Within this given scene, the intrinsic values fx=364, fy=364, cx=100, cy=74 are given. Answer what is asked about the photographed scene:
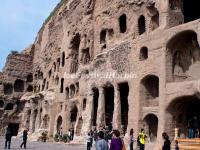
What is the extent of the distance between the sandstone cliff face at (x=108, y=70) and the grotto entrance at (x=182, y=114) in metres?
0.14

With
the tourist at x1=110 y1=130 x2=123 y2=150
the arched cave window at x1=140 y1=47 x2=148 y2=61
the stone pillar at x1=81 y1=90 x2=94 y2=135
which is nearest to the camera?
the tourist at x1=110 y1=130 x2=123 y2=150

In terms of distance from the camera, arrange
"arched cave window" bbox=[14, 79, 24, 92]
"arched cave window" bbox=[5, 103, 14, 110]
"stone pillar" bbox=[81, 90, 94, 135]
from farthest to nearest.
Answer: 1. "arched cave window" bbox=[14, 79, 24, 92]
2. "arched cave window" bbox=[5, 103, 14, 110]
3. "stone pillar" bbox=[81, 90, 94, 135]

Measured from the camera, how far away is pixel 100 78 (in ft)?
105

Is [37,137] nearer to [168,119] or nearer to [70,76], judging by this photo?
[70,76]

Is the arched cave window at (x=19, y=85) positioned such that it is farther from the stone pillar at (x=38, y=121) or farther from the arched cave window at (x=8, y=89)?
the stone pillar at (x=38, y=121)

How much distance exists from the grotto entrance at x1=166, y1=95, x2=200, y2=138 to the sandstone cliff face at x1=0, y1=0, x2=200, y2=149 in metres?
0.14

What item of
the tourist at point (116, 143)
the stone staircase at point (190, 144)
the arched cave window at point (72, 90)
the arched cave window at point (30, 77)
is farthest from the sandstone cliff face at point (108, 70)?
the tourist at point (116, 143)

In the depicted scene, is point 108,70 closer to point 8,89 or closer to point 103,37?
point 103,37

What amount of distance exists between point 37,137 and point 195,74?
22.2 meters

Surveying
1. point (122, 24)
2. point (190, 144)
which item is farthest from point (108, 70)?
point (190, 144)

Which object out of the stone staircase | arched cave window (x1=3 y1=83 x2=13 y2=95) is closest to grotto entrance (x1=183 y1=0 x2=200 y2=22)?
the stone staircase

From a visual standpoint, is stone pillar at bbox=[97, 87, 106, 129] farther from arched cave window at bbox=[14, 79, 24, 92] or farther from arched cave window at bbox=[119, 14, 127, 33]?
arched cave window at bbox=[14, 79, 24, 92]

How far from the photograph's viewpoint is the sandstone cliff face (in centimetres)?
2525

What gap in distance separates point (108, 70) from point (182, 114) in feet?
29.4
